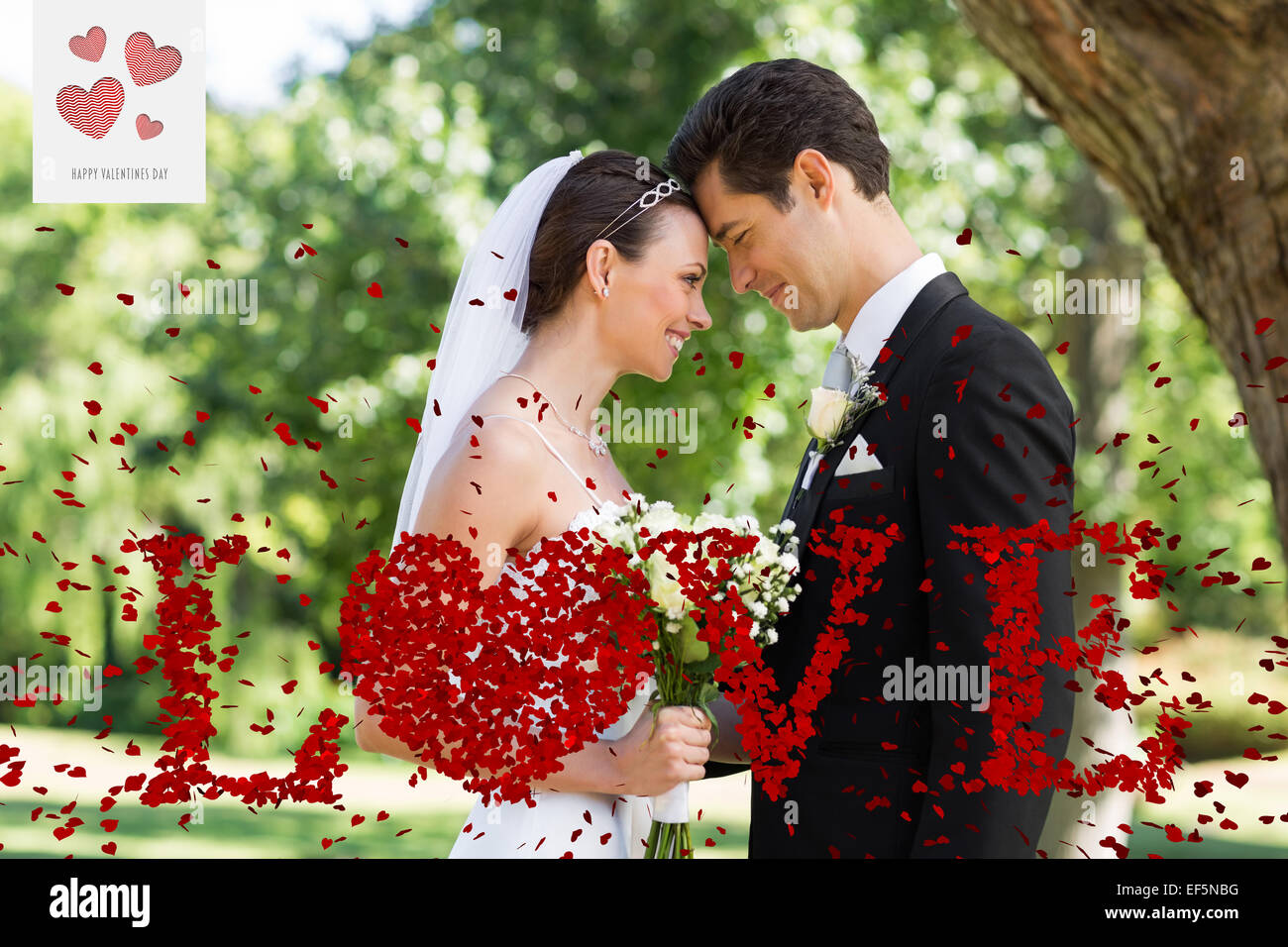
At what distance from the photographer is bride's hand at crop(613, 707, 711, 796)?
7.89ft

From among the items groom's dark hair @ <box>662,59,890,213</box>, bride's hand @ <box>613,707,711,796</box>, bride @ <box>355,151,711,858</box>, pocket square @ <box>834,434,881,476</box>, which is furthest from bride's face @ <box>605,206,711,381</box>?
bride's hand @ <box>613,707,711,796</box>

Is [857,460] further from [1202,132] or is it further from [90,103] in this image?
[90,103]

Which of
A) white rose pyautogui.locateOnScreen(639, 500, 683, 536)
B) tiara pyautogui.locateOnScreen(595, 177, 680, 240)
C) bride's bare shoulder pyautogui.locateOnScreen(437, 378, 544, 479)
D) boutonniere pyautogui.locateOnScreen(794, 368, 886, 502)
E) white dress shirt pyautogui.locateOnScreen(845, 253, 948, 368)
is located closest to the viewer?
white rose pyautogui.locateOnScreen(639, 500, 683, 536)

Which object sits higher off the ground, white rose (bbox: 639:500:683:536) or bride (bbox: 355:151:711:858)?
bride (bbox: 355:151:711:858)

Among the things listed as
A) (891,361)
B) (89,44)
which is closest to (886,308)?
(891,361)

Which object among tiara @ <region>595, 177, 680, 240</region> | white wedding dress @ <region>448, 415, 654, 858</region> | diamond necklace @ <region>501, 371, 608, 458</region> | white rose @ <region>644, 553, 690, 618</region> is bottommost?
white wedding dress @ <region>448, 415, 654, 858</region>

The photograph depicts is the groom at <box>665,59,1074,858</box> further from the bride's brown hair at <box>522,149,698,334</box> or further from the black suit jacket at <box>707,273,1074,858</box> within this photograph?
the bride's brown hair at <box>522,149,698,334</box>

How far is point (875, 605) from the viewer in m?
2.42

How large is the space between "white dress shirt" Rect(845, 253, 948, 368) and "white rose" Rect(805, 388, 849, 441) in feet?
0.49

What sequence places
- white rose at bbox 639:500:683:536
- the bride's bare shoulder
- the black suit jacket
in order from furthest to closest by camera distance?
the bride's bare shoulder < white rose at bbox 639:500:683:536 < the black suit jacket

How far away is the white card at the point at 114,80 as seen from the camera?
6379 mm

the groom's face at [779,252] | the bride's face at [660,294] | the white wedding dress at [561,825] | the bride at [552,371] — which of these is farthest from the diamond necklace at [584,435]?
the groom's face at [779,252]

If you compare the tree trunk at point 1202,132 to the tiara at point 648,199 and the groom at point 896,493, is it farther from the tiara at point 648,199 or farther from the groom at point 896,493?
the tiara at point 648,199
